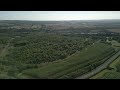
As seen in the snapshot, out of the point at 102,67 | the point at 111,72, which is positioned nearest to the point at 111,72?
the point at 111,72

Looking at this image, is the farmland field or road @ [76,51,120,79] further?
the farmland field

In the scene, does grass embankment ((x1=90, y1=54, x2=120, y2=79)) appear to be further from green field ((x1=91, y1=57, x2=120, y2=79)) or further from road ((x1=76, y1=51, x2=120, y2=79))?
road ((x1=76, y1=51, x2=120, y2=79))


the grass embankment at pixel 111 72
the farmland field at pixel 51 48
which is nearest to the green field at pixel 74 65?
the farmland field at pixel 51 48

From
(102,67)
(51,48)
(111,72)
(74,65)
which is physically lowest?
(111,72)

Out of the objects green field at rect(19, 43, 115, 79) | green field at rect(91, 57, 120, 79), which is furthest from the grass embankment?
green field at rect(19, 43, 115, 79)

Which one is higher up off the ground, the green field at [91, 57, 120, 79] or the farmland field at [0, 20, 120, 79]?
the farmland field at [0, 20, 120, 79]

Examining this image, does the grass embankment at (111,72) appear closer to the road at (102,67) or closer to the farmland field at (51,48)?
the farmland field at (51,48)

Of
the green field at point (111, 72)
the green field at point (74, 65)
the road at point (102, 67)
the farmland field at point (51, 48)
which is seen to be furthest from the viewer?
the farmland field at point (51, 48)

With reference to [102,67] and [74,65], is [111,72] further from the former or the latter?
[74,65]

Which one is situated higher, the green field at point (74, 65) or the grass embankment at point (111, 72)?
the green field at point (74, 65)
